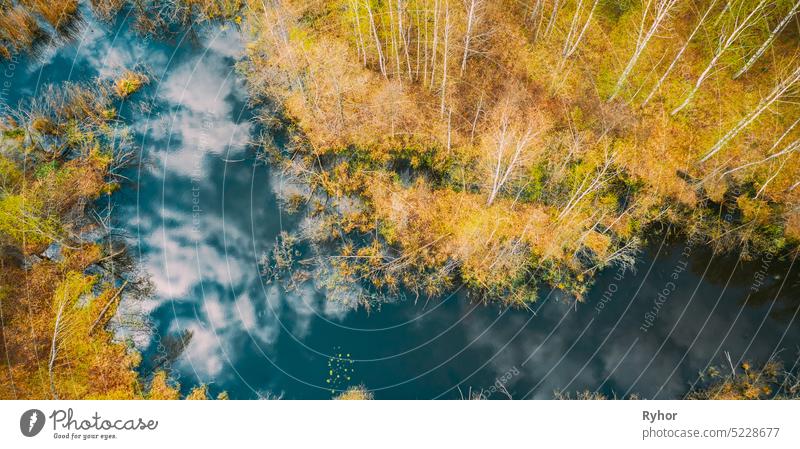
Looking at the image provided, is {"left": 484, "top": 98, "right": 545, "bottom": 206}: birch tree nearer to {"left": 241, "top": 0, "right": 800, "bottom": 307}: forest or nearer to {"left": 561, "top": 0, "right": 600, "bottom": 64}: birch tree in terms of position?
{"left": 241, "top": 0, "right": 800, "bottom": 307}: forest

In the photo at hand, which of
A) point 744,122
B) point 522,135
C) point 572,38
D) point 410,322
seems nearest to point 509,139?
point 522,135

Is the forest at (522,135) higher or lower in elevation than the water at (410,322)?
higher

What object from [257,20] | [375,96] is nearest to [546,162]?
[375,96]

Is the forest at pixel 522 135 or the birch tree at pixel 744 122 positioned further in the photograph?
the forest at pixel 522 135

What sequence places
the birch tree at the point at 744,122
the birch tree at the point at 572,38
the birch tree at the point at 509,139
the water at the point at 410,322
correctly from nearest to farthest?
the water at the point at 410,322, the birch tree at the point at 744,122, the birch tree at the point at 509,139, the birch tree at the point at 572,38

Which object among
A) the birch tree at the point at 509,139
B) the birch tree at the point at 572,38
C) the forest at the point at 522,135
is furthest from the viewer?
the birch tree at the point at 572,38

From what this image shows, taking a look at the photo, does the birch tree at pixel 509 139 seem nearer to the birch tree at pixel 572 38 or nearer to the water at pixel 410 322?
the birch tree at pixel 572 38

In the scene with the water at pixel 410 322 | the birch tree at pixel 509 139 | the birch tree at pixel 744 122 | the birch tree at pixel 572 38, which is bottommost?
the water at pixel 410 322

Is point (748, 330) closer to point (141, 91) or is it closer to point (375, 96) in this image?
point (375, 96)

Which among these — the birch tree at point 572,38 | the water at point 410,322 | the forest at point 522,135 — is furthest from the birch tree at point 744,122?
the birch tree at point 572,38

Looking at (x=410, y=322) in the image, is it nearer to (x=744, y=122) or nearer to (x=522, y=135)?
(x=522, y=135)
